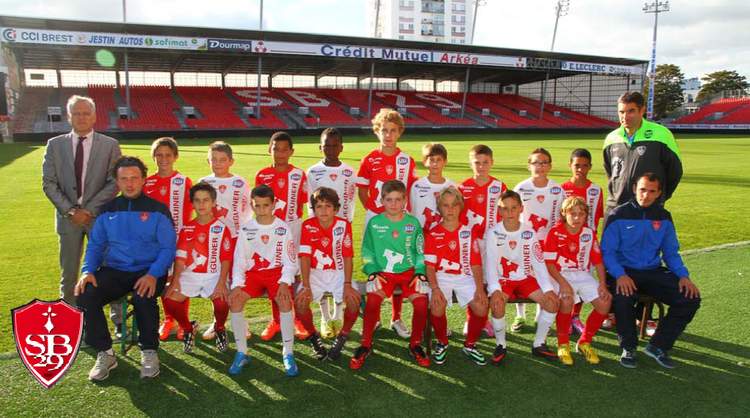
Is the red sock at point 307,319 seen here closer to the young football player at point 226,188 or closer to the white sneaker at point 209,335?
the white sneaker at point 209,335

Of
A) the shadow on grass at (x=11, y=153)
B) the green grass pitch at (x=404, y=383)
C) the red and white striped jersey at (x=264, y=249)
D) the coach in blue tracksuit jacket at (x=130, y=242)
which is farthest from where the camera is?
the shadow on grass at (x=11, y=153)

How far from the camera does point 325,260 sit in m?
3.95

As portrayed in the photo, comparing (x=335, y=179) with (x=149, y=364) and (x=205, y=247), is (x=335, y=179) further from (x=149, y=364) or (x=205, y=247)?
(x=149, y=364)

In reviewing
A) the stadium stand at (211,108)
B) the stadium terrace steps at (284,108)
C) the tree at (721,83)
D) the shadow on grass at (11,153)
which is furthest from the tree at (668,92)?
the shadow on grass at (11,153)

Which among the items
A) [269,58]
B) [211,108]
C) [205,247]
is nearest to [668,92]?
Answer: [269,58]

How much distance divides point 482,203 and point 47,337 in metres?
3.32

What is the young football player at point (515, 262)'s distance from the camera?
12.6ft

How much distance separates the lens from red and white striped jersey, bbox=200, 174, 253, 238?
4426mm

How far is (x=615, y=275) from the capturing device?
3.89 m

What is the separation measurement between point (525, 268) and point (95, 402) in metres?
3.12

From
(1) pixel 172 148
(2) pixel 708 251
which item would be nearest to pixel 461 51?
(2) pixel 708 251

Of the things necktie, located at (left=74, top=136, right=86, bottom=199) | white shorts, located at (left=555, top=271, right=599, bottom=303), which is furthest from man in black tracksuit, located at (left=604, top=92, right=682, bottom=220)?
necktie, located at (left=74, top=136, right=86, bottom=199)

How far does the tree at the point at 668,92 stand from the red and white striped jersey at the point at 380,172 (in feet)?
216

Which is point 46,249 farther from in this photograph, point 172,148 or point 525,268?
point 525,268
